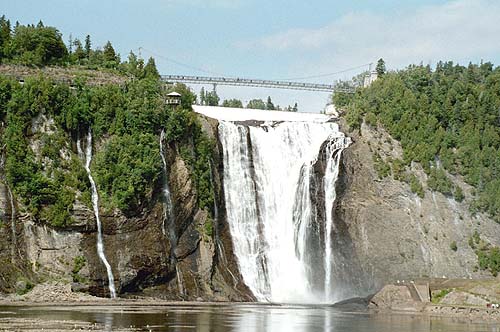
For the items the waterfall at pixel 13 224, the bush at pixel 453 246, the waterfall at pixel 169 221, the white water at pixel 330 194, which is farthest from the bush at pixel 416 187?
the waterfall at pixel 13 224

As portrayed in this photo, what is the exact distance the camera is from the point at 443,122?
103 metres

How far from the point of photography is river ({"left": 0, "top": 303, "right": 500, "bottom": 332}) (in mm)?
48906

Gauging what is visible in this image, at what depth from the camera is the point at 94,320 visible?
5119cm

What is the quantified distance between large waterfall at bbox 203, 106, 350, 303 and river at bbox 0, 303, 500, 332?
15005 mm

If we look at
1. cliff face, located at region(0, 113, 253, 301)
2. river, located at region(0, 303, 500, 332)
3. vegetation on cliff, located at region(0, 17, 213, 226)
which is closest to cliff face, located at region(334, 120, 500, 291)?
cliff face, located at region(0, 113, 253, 301)

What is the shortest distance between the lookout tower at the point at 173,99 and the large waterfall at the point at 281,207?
18.4 ft

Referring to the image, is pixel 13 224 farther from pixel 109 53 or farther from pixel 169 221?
pixel 109 53

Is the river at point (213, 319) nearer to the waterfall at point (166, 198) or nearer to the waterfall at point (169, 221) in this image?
the waterfall at point (169, 221)

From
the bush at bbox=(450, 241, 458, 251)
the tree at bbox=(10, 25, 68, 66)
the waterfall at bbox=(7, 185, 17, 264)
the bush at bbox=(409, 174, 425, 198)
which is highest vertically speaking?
the tree at bbox=(10, 25, 68, 66)

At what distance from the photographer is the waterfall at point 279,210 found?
84.5 m

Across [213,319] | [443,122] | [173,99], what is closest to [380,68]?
[443,122]

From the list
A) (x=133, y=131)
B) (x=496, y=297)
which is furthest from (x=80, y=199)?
(x=496, y=297)

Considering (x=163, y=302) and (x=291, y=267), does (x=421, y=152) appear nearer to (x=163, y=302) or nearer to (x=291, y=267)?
(x=291, y=267)

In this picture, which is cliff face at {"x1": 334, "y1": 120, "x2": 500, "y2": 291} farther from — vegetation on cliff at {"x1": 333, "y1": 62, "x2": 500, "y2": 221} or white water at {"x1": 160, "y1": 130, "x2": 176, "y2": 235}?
white water at {"x1": 160, "y1": 130, "x2": 176, "y2": 235}
